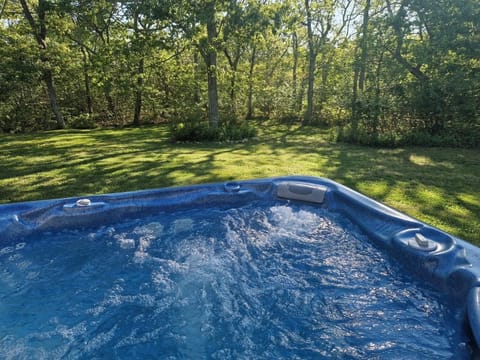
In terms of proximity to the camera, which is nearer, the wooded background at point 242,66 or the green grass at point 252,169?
the green grass at point 252,169

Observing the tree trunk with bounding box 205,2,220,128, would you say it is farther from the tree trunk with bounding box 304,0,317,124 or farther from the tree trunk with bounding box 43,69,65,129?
the tree trunk with bounding box 43,69,65,129

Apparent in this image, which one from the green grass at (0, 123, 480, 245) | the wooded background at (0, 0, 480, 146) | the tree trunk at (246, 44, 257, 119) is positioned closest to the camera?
the green grass at (0, 123, 480, 245)

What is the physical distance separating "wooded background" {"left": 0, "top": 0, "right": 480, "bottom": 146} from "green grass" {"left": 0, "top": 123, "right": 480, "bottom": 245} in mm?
1399

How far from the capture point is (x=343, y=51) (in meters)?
14.3

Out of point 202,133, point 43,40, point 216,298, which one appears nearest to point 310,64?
point 202,133

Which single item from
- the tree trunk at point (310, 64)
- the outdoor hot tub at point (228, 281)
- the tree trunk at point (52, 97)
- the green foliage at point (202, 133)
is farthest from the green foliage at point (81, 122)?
the outdoor hot tub at point (228, 281)

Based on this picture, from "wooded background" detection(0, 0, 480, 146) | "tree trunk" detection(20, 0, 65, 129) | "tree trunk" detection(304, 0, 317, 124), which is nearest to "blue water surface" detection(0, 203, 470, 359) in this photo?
"wooded background" detection(0, 0, 480, 146)

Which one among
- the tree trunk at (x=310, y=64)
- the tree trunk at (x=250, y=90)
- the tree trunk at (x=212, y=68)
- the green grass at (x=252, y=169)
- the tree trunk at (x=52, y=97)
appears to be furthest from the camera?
the tree trunk at (x=250, y=90)

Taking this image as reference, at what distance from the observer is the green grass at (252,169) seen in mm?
4082

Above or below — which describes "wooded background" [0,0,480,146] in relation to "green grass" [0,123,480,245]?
above

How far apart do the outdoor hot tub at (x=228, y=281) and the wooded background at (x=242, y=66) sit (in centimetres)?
496

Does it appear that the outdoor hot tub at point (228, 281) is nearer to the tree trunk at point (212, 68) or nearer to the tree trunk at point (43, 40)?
the tree trunk at point (212, 68)

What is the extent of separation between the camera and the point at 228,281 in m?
2.69

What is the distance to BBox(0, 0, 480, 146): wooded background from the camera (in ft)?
24.2
